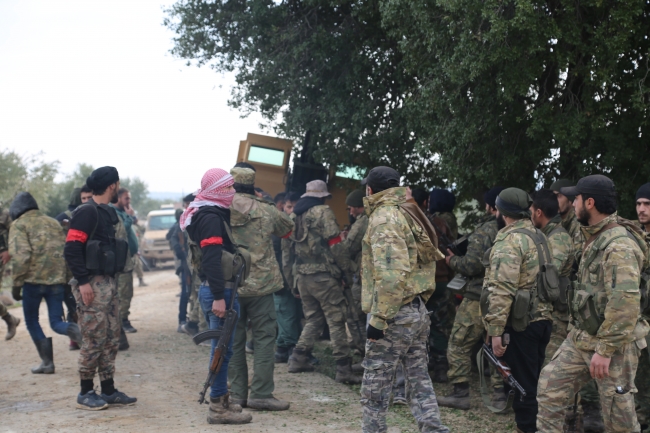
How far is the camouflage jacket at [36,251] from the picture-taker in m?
7.93

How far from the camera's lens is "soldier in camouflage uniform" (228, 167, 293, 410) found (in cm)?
648

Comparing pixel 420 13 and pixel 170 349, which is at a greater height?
pixel 420 13

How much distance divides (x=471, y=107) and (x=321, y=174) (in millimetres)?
3605

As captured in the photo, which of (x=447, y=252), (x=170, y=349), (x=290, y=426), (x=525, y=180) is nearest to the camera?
(x=290, y=426)

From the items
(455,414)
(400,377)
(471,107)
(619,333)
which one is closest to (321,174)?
(471,107)

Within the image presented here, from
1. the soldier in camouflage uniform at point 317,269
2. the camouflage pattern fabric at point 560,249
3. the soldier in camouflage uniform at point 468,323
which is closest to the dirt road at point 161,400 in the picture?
the soldier in camouflage uniform at point 468,323

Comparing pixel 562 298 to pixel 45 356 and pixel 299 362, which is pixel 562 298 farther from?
pixel 45 356

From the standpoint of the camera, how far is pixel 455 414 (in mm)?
6473

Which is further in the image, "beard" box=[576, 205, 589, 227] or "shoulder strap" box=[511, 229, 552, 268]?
"shoulder strap" box=[511, 229, 552, 268]

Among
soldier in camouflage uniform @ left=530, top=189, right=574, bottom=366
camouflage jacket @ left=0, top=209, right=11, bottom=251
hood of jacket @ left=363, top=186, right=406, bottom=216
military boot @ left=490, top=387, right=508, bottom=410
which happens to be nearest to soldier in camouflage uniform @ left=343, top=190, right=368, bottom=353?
military boot @ left=490, top=387, right=508, bottom=410

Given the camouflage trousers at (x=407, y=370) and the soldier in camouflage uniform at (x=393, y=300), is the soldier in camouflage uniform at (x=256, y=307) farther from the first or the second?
the camouflage trousers at (x=407, y=370)

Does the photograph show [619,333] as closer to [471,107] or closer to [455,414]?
[455,414]

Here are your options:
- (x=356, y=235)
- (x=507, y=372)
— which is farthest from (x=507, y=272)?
(x=356, y=235)

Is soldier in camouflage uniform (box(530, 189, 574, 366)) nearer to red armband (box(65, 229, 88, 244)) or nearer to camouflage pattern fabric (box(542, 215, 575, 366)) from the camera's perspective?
camouflage pattern fabric (box(542, 215, 575, 366))
